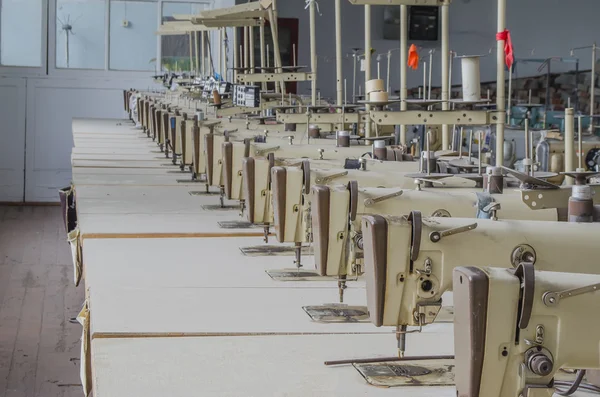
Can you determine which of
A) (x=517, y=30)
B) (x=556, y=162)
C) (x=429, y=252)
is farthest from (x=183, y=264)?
(x=517, y=30)

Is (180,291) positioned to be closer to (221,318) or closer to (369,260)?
(221,318)

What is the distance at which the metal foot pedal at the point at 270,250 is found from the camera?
4316mm

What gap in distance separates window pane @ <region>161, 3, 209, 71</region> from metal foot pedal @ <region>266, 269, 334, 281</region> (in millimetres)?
10735

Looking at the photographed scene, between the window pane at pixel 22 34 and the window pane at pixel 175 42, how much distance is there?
1.60 metres

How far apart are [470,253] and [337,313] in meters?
A: 0.76

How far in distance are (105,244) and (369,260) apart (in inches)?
79.0

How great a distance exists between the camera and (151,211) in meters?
5.51

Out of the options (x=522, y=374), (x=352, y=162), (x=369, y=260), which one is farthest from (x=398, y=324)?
(x=352, y=162)

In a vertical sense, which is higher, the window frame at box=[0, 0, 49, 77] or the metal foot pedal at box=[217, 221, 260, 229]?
the window frame at box=[0, 0, 49, 77]

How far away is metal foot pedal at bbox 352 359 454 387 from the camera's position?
2.56 metres

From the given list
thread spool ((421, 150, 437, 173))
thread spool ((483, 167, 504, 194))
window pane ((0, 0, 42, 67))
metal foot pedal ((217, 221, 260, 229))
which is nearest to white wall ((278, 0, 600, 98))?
window pane ((0, 0, 42, 67))

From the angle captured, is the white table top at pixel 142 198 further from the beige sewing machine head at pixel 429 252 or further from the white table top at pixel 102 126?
the white table top at pixel 102 126

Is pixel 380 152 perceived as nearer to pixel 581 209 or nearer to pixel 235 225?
pixel 235 225

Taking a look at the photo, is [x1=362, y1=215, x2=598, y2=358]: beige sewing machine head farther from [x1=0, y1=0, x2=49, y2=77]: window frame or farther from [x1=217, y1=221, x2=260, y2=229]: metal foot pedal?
Answer: [x1=0, y1=0, x2=49, y2=77]: window frame
